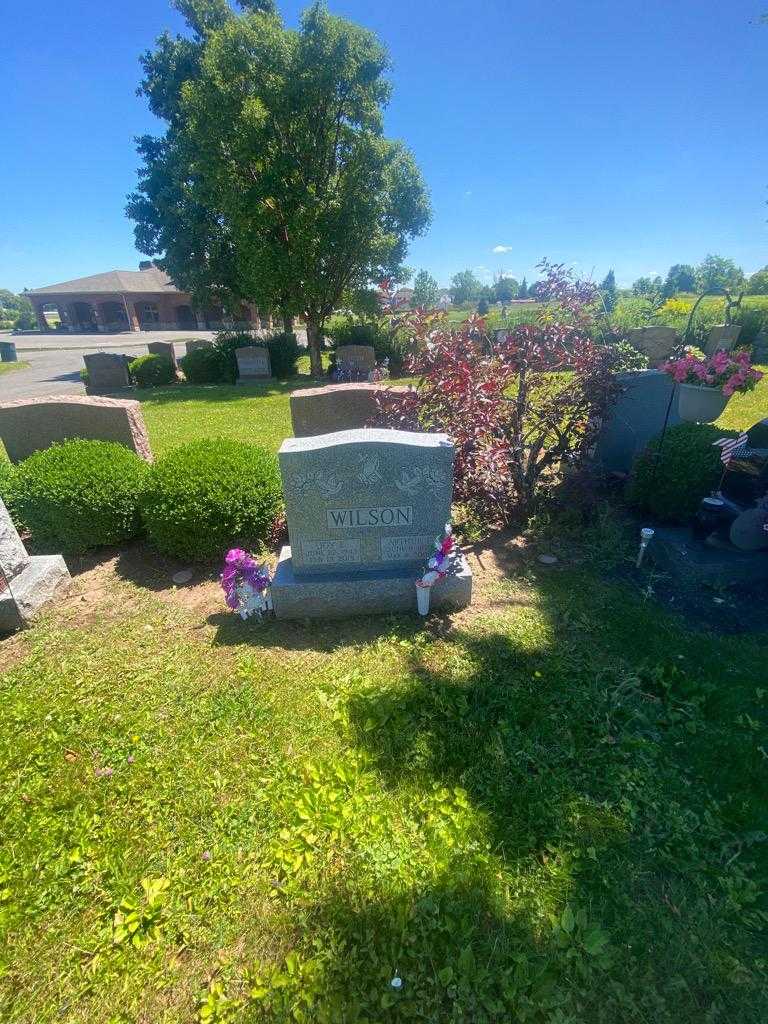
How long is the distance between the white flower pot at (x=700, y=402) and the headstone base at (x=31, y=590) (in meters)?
7.14

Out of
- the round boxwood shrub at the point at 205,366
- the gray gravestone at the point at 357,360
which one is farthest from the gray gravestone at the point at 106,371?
the gray gravestone at the point at 357,360

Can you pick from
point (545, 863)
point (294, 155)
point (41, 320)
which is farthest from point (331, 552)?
point (41, 320)

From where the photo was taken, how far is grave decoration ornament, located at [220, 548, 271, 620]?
12.4 ft

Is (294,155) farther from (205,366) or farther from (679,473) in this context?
(679,473)

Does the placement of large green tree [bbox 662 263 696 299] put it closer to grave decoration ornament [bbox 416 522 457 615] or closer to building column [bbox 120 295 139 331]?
building column [bbox 120 295 139 331]

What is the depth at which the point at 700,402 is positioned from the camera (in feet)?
19.7

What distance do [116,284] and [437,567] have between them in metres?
65.4

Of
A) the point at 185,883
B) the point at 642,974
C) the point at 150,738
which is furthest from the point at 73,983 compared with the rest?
the point at 642,974

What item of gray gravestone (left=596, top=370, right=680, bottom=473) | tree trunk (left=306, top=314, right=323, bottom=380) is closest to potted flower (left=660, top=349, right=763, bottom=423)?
gray gravestone (left=596, top=370, right=680, bottom=473)

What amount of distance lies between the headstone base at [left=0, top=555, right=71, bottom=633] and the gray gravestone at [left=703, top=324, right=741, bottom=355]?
19.1 metres

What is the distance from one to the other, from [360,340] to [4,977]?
19886mm

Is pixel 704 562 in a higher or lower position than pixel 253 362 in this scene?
lower

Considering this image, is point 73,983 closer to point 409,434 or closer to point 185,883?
point 185,883

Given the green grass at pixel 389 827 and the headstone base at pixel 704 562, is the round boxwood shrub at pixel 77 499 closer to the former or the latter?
the green grass at pixel 389 827
